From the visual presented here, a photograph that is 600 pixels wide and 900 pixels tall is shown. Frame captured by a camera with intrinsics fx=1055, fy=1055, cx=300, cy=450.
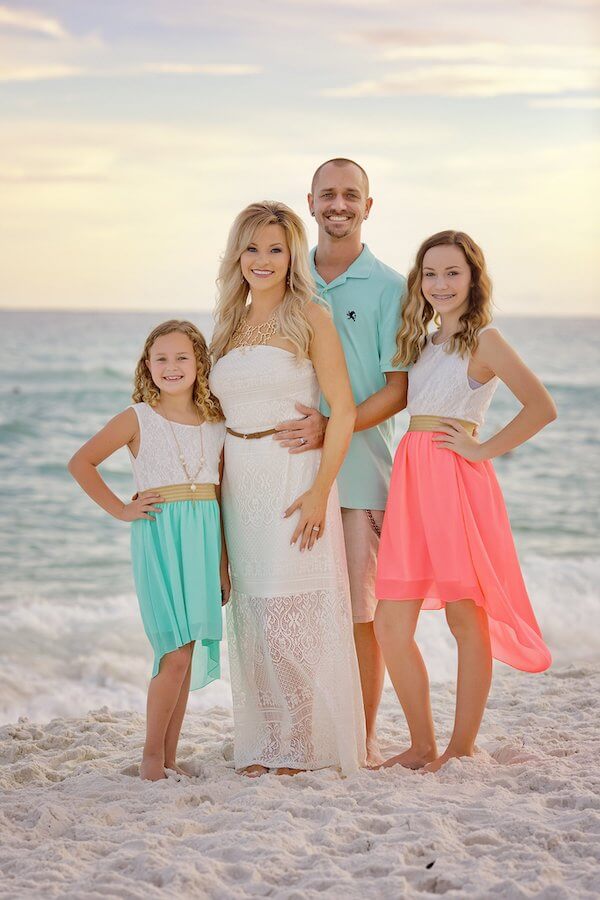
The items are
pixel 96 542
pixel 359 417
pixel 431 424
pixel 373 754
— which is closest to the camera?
pixel 431 424

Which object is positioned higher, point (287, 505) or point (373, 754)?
point (287, 505)

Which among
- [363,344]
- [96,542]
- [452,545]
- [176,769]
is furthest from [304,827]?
[96,542]

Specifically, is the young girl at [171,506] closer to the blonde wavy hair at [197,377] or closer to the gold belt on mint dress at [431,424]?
the blonde wavy hair at [197,377]

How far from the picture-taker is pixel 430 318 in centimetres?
409

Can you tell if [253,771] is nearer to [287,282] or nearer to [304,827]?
[304,827]

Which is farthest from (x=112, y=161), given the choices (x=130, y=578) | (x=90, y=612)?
(x=90, y=612)

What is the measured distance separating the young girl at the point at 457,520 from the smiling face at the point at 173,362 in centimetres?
85

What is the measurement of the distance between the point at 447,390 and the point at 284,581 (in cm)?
93

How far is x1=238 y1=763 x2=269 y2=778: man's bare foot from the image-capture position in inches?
154

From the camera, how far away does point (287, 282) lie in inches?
157

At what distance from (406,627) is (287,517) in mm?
604

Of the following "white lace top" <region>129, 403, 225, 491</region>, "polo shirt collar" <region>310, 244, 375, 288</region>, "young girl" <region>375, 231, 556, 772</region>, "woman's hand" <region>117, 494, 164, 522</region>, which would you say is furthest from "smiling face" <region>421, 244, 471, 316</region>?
"woman's hand" <region>117, 494, 164, 522</region>

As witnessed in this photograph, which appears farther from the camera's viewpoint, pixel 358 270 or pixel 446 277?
pixel 358 270

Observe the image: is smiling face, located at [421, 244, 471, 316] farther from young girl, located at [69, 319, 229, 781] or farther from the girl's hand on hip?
the girl's hand on hip
